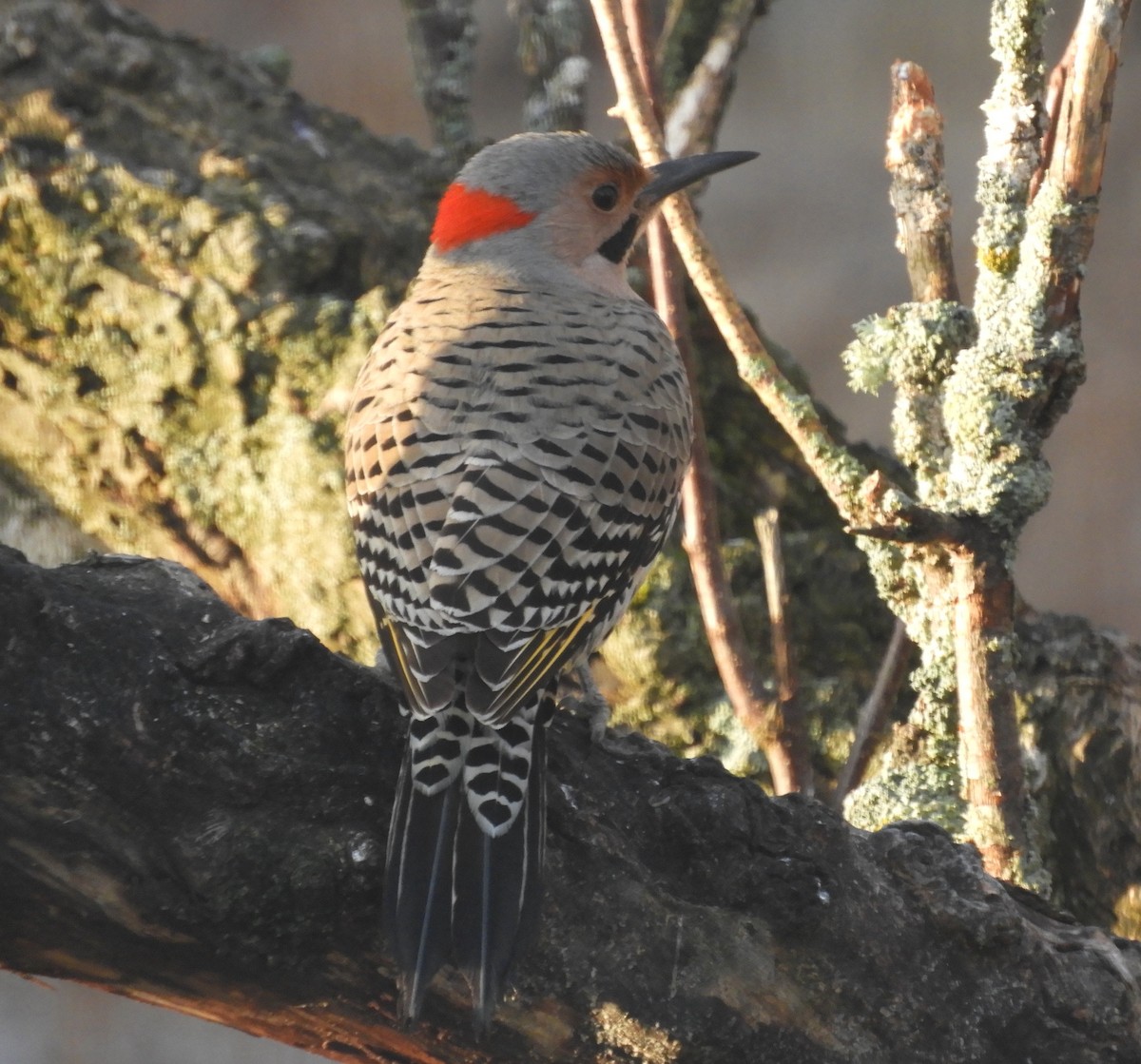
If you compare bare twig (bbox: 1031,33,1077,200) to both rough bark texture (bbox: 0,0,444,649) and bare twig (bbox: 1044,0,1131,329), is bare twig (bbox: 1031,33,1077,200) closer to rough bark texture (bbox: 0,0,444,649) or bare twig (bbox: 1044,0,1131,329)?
bare twig (bbox: 1044,0,1131,329)

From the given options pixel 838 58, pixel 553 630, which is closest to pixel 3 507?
pixel 553 630

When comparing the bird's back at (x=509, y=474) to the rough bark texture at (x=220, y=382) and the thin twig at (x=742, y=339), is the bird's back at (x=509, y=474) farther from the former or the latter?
the rough bark texture at (x=220, y=382)

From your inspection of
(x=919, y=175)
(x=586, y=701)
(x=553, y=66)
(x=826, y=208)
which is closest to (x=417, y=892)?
(x=586, y=701)

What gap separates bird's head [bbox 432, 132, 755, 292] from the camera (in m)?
3.29

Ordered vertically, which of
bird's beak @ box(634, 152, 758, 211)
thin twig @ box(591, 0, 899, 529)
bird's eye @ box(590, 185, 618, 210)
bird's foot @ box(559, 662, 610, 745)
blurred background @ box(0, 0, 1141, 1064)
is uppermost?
blurred background @ box(0, 0, 1141, 1064)

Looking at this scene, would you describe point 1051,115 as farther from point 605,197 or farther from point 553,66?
point 553,66

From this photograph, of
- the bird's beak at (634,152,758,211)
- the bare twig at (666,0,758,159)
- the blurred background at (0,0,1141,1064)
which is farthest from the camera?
the blurred background at (0,0,1141,1064)

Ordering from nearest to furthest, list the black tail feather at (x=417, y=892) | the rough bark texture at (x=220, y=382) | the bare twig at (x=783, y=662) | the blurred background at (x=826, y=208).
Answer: the black tail feather at (x=417, y=892) → the bare twig at (x=783, y=662) → the rough bark texture at (x=220, y=382) → the blurred background at (x=826, y=208)

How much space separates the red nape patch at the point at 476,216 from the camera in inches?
129

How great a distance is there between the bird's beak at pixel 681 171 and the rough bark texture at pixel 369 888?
146 centimetres

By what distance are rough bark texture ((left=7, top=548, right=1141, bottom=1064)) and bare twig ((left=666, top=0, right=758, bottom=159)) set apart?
2.21m

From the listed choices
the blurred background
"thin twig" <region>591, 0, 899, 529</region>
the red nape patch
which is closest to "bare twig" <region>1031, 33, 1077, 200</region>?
"thin twig" <region>591, 0, 899, 529</region>

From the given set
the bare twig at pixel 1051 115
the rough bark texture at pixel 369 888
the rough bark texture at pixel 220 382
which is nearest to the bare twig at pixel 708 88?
the rough bark texture at pixel 220 382

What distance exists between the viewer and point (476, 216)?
3297 millimetres
